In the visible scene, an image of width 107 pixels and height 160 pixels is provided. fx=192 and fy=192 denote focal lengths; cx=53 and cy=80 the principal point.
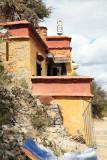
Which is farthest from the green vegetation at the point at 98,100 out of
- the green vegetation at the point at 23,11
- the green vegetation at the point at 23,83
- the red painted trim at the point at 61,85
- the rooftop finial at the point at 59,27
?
the green vegetation at the point at 23,83

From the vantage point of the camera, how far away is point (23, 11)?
15273 mm

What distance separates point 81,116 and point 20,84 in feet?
10.4

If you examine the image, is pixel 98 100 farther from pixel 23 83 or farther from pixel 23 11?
pixel 23 83

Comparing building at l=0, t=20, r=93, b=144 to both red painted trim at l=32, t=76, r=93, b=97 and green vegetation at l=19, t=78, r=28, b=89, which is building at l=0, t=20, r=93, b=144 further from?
green vegetation at l=19, t=78, r=28, b=89

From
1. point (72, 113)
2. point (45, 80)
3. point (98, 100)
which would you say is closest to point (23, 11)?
point (45, 80)

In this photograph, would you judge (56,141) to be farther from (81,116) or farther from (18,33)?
(18,33)

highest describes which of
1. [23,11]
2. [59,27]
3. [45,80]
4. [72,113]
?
[23,11]

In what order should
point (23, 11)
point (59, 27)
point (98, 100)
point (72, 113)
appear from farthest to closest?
point (98, 100)
point (59, 27)
point (23, 11)
point (72, 113)

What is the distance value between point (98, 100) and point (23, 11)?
14.9 m

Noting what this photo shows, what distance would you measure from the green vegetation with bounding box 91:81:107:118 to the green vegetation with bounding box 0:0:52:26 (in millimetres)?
13096

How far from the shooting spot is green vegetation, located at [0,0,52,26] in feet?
47.0

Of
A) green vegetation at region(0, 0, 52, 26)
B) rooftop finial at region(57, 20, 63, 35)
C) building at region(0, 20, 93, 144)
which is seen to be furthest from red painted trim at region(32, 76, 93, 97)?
rooftop finial at region(57, 20, 63, 35)

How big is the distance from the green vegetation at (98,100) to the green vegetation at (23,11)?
13.1m

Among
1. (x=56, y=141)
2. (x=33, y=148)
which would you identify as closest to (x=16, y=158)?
(x=33, y=148)
